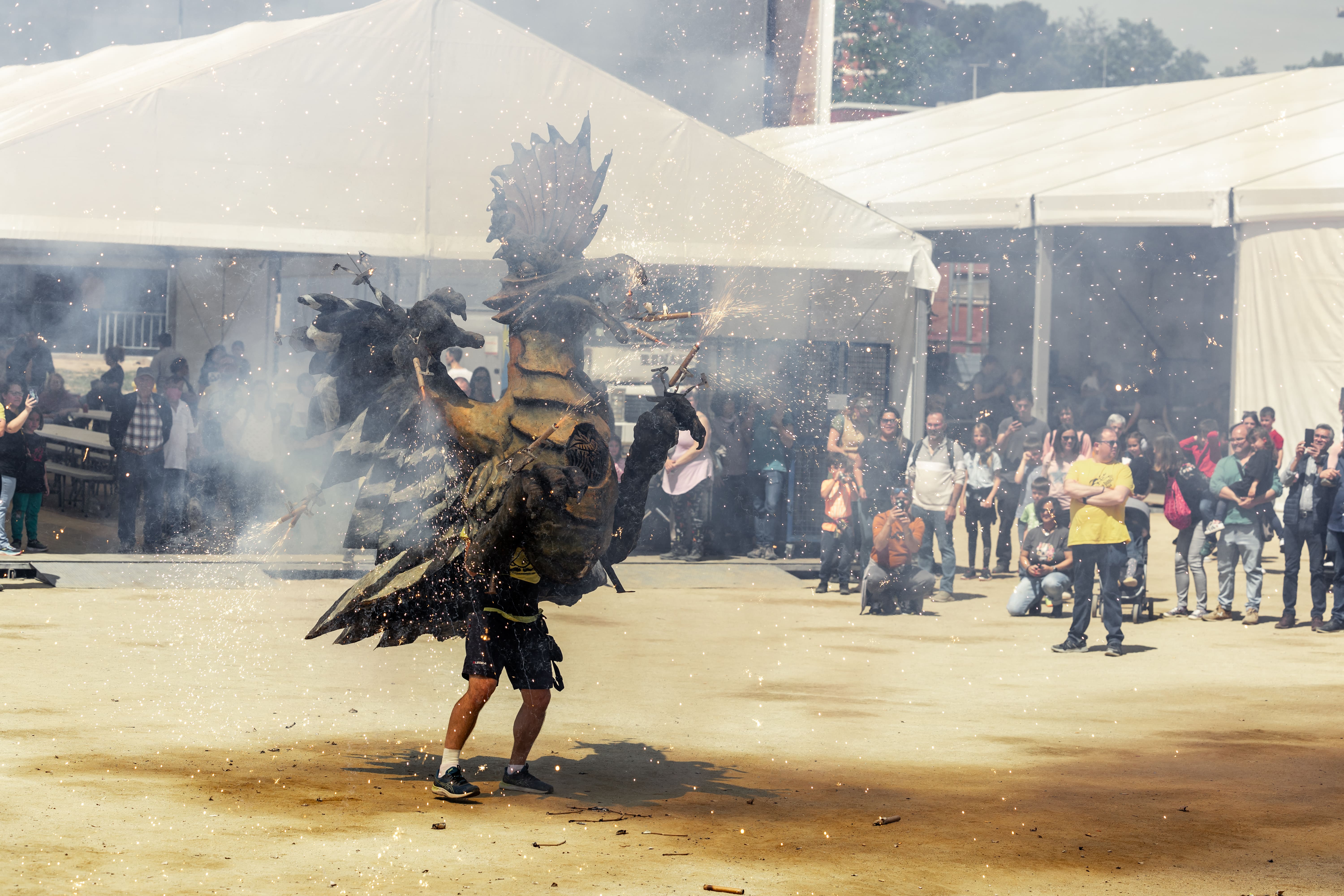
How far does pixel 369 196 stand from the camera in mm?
11812

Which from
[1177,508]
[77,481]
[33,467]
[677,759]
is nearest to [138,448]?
[33,467]

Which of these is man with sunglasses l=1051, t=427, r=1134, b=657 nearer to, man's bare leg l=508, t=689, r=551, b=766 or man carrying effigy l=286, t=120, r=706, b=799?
man carrying effigy l=286, t=120, r=706, b=799

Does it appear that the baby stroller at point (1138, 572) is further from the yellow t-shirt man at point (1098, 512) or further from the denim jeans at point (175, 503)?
the denim jeans at point (175, 503)

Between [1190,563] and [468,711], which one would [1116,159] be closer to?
[1190,563]

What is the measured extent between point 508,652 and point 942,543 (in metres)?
6.97

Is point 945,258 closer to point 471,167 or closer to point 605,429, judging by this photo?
point 471,167

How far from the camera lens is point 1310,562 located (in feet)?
36.2

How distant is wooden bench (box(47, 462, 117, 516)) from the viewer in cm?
1448

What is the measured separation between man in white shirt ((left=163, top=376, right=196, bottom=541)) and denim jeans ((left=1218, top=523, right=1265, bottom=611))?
28.2ft

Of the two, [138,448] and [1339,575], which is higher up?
[138,448]

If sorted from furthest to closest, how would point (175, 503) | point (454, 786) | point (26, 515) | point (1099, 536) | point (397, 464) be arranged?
1. point (175, 503)
2. point (26, 515)
3. point (1099, 536)
4. point (397, 464)
5. point (454, 786)

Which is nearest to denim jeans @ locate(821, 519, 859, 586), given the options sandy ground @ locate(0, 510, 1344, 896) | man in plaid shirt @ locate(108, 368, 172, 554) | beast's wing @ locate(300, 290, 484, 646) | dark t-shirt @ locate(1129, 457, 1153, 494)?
sandy ground @ locate(0, 510, 1344, 896)

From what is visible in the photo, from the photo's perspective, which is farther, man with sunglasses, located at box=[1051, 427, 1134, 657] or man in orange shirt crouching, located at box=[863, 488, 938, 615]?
man in orange shirt crouching, located at box=[863, 488, 938, 615]

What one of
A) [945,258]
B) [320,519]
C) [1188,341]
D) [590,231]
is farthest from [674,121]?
[1188,341]
